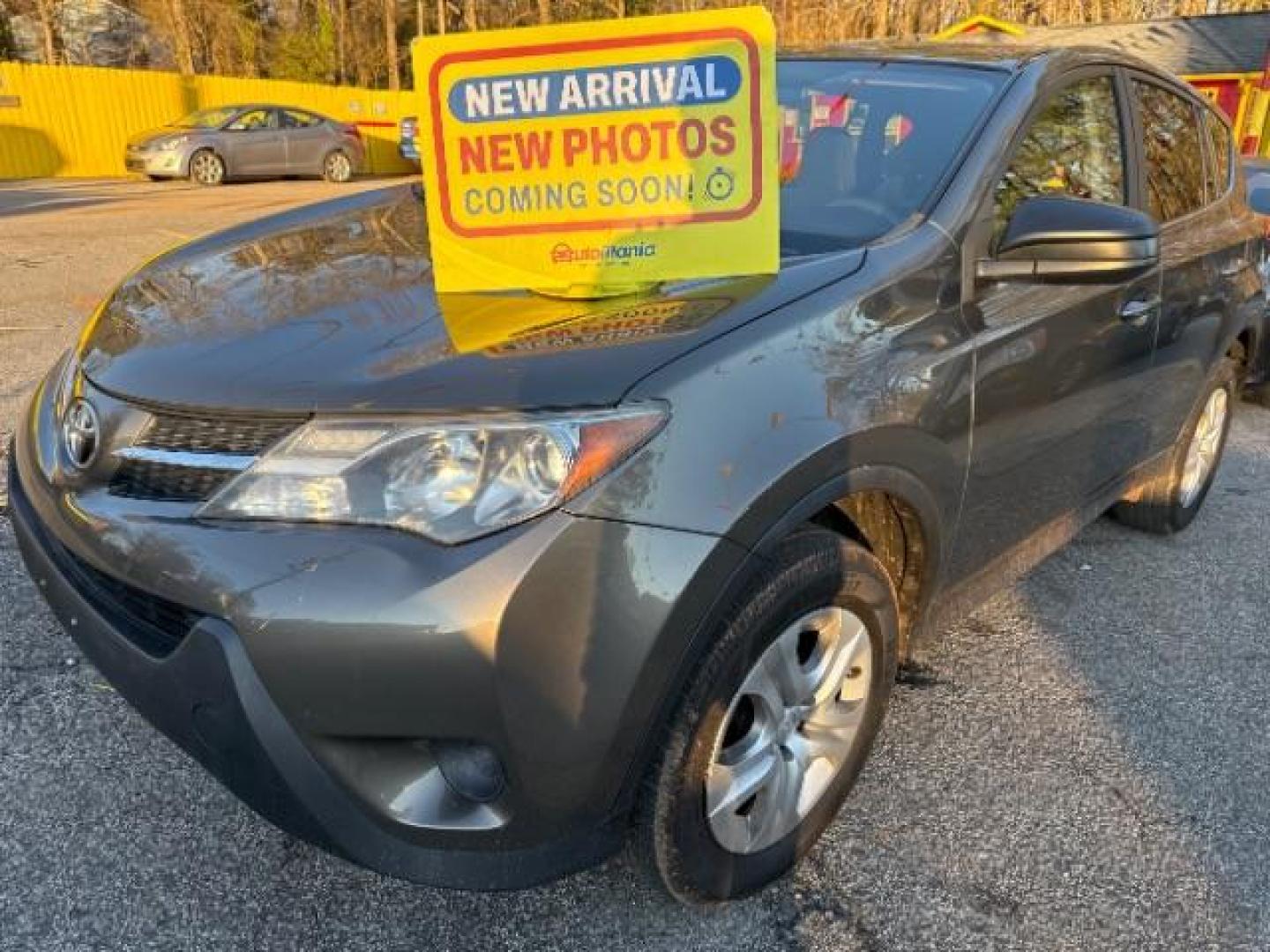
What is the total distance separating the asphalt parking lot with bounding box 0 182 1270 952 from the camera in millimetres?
2018

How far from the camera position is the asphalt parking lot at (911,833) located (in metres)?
2.02

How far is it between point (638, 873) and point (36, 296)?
6731 mm

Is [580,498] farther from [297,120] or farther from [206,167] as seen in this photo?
[297,120]

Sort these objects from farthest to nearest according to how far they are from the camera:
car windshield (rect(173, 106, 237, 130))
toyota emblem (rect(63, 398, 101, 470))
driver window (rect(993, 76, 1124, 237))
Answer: car windshield (rect(173, 106, 237, 130)), driver window (rect(993, 76, 1124, 237)), toyota emblem (rect(63, 398, 101, 470))

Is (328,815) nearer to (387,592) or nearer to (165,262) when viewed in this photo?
(387,592)

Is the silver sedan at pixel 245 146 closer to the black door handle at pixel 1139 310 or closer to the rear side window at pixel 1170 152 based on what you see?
the rear side window at pixel 1170 152

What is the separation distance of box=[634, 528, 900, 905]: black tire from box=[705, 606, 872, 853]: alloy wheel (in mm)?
30

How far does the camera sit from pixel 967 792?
2.47m

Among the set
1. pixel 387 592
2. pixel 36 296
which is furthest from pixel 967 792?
pixel 36 296

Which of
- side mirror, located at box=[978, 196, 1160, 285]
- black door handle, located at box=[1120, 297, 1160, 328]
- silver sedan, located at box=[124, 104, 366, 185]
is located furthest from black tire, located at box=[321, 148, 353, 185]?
side mirror, located at box=[978, 196, 1160, 285]

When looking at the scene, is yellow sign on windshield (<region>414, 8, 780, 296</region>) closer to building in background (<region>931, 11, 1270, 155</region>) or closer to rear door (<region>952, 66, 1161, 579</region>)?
rear door (<region>952, 66, 1161, 579</region>)

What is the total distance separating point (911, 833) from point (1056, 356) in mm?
1219

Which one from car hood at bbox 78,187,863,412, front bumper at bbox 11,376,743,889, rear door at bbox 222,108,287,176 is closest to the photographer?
front bumper at bbox 11,376,743,889

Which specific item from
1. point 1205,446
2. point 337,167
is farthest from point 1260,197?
point 337,167
